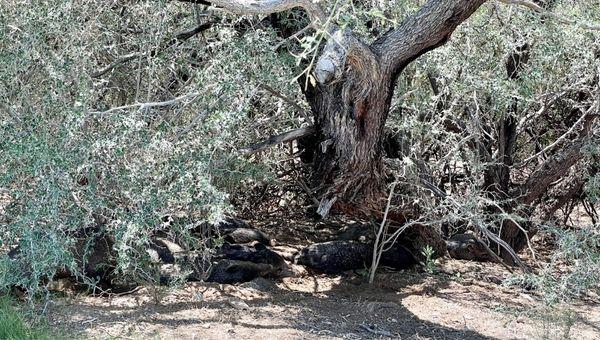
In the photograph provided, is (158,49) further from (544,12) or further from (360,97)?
(544,12)

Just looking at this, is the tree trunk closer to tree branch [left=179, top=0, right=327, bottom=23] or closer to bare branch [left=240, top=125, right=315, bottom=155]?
bare branch [left=240, top=125, right=315, bottom=155]

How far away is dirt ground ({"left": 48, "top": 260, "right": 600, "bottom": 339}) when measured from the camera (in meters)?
6.62

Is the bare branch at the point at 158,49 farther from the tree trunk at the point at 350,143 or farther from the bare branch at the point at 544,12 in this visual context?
the bare branch at the point at 544,12

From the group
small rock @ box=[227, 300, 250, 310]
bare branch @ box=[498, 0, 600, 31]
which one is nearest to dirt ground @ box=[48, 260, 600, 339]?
small rock @ box=[227, 300, 250, 310]

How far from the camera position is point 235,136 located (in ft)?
23.7

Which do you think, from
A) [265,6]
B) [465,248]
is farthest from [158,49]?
[465,248]

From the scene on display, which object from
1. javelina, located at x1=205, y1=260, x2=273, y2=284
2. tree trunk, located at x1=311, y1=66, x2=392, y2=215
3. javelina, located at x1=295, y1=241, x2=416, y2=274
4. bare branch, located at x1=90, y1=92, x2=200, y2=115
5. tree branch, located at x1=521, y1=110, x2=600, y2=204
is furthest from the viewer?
javelina, located at x1=295, y1=241, x2=416, y2=274

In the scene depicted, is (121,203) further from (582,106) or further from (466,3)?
(582,106)

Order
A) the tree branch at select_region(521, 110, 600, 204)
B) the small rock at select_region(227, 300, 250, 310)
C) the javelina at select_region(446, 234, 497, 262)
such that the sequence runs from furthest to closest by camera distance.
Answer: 1. the javelina at select_region(446, 234, 497, 262)
2. the tree branch at select_region(521, 110, 600, 204)
3. the small rock at select_region(227, 300, 250, 310)

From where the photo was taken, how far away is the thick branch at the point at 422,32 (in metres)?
6.56

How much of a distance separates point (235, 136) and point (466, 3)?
86.0 inches

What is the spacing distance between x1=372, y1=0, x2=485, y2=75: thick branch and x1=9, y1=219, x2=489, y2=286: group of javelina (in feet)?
7.05

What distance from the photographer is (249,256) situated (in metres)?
8.77

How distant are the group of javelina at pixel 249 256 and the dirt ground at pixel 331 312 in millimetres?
170
